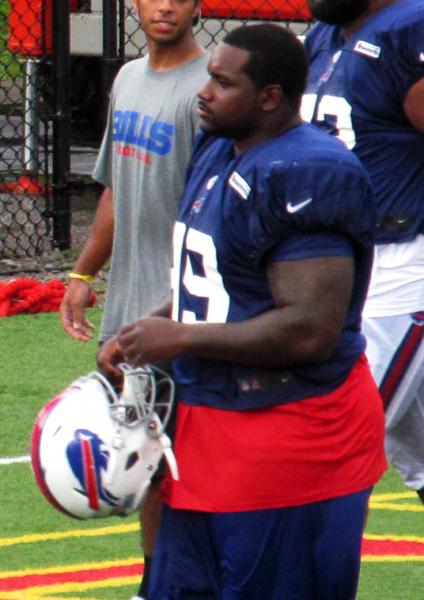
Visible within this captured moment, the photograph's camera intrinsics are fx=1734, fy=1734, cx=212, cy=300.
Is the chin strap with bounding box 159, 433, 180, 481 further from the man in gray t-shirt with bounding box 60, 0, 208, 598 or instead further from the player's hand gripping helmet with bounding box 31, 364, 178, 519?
the man in gray t-shirt with bounding box 60, 0, 208, 598

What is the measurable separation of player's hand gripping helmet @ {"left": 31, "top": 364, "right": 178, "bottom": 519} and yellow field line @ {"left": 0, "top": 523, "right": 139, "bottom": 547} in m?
2.06

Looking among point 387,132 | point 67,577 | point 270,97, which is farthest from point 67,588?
point 270,97

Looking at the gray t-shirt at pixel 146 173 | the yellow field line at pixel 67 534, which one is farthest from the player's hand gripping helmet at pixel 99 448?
the yellow field line at pixel 67 534

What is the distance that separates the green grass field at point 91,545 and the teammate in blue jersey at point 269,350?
5.14ft

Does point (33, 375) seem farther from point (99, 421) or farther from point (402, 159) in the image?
point (99, 421)

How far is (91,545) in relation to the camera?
5.61 m

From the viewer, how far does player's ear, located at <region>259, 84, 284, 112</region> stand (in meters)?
3.57

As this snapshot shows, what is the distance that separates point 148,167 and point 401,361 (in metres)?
0.89

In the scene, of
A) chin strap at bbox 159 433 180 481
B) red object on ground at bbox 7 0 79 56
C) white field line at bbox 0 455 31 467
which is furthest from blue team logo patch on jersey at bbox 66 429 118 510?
red object on ground at bbox 7 0 79 56

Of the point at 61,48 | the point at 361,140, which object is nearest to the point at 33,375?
the point at 61,48

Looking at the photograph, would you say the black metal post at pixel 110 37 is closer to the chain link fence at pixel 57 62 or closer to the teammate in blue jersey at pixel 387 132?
the chain link fence at pixel 57 62

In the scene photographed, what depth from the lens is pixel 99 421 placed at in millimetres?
3531

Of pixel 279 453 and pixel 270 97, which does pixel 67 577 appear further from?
pixel 270 97

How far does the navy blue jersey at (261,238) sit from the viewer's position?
3.41 metres
